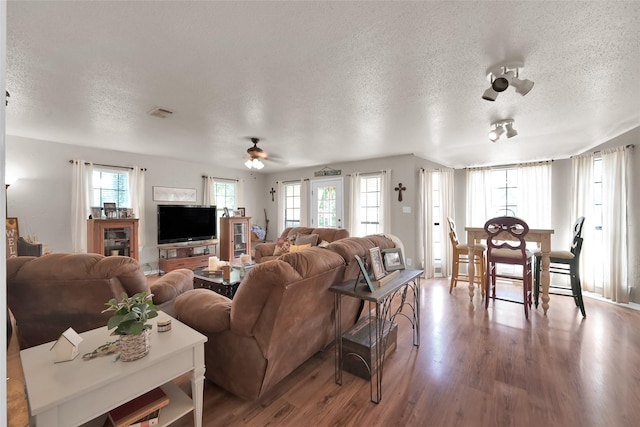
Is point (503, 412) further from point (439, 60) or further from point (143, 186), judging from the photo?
point (143, 186)

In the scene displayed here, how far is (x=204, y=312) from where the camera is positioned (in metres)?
1.79

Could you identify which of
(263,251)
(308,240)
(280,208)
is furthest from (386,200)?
(280,208)

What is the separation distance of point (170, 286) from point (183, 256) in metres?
3.28

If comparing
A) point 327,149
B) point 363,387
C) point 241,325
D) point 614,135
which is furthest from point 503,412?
point 614,135

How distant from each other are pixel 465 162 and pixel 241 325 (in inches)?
215

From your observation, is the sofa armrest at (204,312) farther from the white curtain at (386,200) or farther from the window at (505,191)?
the window at (505,191)

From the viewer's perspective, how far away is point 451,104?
8.59ft

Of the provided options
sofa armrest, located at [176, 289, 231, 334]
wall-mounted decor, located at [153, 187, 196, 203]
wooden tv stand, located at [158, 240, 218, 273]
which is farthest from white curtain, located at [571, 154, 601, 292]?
wall-mounted decor, located at [153, 187, 196, 203]

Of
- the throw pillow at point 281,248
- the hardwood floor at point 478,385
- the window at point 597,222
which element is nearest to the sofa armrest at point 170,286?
the hardwood floor at point 478,385

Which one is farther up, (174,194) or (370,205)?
(174,194)

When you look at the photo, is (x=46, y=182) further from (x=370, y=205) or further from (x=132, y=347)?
(x=370, y=205)

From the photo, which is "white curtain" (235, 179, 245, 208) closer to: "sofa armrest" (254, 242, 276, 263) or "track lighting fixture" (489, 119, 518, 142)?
"sofa armrest" (254, 242, 276, 263)

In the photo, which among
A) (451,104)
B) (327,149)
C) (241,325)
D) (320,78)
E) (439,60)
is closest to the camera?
(241,325)

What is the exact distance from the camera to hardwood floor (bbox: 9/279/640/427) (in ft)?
5.32
